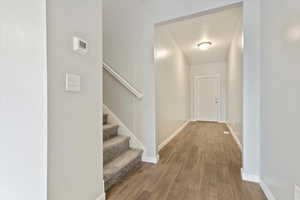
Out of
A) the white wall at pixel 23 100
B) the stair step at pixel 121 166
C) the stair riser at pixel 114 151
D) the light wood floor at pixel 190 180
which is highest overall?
the white wall at pixel 23 100

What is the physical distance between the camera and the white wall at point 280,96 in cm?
102

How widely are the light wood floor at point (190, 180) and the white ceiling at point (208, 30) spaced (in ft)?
7.36

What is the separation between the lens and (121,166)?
185cm

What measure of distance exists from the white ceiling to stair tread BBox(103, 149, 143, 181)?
220cm

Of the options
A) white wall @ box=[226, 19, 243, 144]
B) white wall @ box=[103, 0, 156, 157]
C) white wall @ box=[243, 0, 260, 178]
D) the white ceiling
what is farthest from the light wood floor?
the white ceiling

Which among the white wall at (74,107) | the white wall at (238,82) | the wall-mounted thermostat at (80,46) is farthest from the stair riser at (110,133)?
the white wall at (238,82)

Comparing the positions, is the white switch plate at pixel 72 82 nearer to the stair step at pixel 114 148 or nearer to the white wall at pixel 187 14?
the stair step at pixel 114 148

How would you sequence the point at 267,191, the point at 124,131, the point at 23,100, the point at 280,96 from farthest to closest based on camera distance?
1. the point at 124,131
2. the point at 267,191
3. the point at 280,96
4. the point at 23,100

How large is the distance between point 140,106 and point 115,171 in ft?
3.42

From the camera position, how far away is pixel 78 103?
1.16 metres

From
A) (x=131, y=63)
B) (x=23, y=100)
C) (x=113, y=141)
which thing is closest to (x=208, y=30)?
(x=131, y=63)

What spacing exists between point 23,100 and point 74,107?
0.31m

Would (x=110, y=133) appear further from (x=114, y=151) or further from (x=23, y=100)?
(x=23, y=100)

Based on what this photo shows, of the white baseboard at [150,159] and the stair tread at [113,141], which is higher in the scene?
the stair tread at [113,141]
